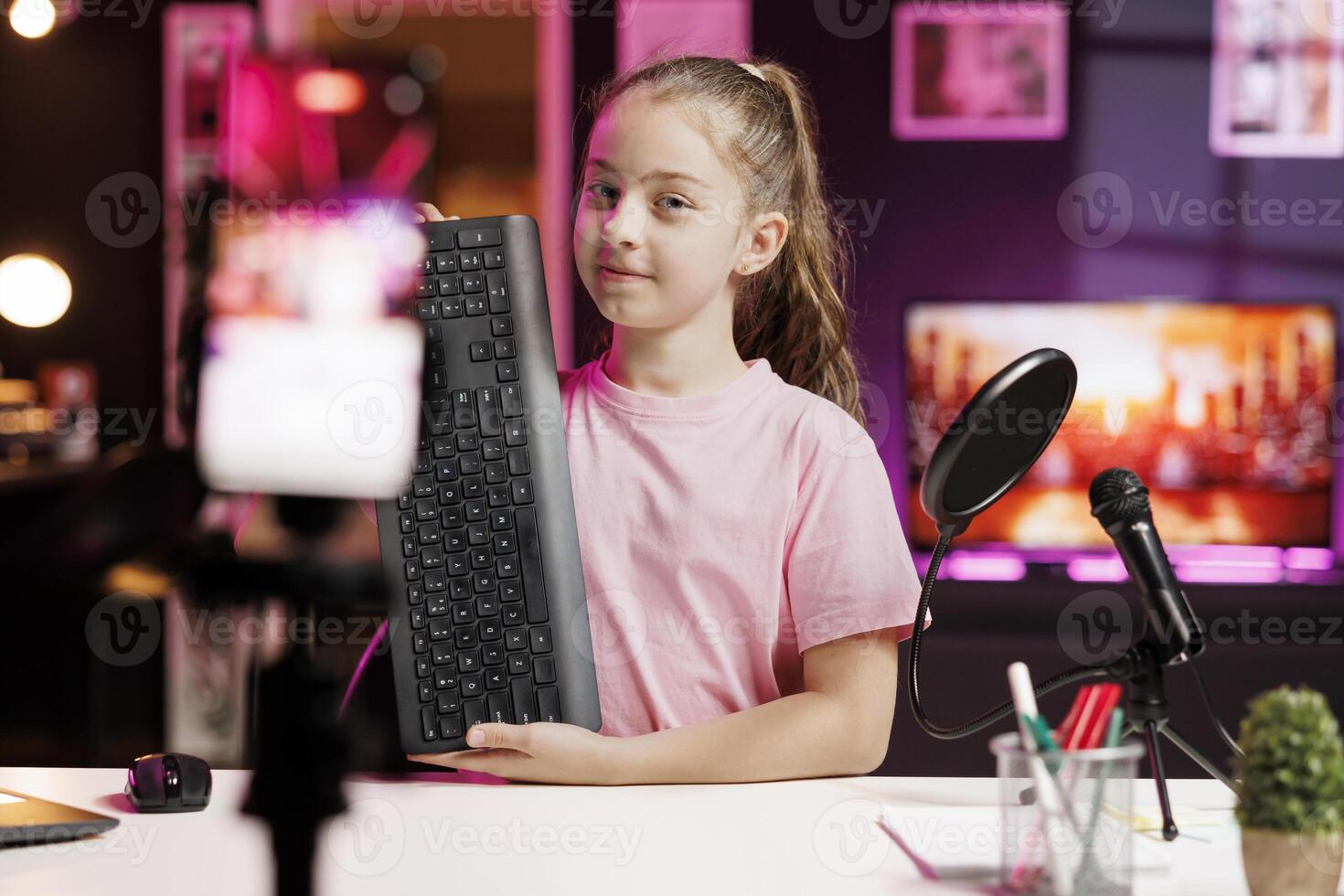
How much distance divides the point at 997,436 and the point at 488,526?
39 cm

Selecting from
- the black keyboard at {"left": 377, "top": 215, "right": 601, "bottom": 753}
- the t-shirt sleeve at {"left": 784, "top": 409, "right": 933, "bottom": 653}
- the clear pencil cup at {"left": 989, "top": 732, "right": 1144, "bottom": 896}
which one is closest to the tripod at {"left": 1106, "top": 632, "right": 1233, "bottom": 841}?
the clear pencil cup at {"left": 989, "top": 732, "right": 1144, "bottom": 896}

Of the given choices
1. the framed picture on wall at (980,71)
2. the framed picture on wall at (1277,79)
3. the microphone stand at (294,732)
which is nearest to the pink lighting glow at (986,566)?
the framed picture on wall at (980,71)

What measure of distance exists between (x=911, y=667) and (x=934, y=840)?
0.34ft

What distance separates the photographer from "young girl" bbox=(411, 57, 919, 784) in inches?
34.9

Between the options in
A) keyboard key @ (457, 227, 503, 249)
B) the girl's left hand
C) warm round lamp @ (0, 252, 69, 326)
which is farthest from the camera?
warm round lamp @ (0, 252, 69, 326)

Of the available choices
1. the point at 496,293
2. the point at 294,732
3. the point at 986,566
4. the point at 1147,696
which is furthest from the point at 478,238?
the point at 986,566

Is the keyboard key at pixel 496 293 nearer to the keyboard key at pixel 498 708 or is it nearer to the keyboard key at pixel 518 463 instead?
the keyboard key at pixel 518 463

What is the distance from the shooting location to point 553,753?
0.80 meters

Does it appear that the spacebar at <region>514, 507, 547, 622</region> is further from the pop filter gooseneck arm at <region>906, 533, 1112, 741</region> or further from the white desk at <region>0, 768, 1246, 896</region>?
the pop filter gooseneck arm at <region>906, 533, 1112, 741</region>

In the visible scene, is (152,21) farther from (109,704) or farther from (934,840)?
(934,840)

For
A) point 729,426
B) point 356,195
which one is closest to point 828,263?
point 729,426

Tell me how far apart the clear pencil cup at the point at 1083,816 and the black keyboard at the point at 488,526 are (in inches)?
14.7

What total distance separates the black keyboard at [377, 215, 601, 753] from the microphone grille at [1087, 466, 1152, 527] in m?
0.37

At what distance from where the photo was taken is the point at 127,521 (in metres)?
0.21
